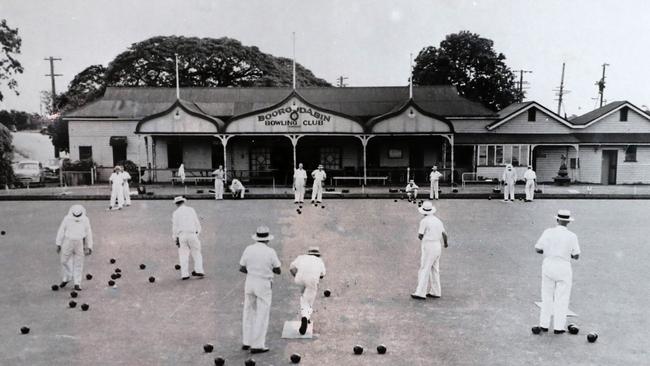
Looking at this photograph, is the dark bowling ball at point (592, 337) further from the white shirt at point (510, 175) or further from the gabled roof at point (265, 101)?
the gabled roof at point (265, 101)

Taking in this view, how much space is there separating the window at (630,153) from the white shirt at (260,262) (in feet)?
112

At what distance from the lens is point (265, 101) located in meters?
38.3

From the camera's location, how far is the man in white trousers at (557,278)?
27.5 feet

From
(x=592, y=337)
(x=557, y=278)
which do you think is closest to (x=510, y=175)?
(x=557, y=278)

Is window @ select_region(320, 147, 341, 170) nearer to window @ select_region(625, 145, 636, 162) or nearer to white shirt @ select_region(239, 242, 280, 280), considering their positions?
window @ select_region(625, 145, 636, 162)

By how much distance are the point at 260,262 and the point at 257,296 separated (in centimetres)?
48

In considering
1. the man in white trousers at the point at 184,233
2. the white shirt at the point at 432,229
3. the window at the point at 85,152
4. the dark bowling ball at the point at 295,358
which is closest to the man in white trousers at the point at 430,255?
the white shirt at the point at 432,229

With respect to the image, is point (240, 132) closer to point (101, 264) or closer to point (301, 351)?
point (101, 264)

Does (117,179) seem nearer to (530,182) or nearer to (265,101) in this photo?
(265,101)

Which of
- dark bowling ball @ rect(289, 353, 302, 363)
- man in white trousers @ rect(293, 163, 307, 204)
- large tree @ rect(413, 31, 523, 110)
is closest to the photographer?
dark bowling ball @ rect(289, 353, 302, 363)

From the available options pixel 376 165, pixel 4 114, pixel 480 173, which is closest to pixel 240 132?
pixel 376 165

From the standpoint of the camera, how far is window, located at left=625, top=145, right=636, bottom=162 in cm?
3531

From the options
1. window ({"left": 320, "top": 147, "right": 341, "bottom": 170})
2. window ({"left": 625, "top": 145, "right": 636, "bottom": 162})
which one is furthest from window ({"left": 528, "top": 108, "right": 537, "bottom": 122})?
window ({"left": 320, "top": 147, "right": 341, "bottom": 170})

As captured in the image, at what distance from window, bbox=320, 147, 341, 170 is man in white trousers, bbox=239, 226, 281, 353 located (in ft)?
90.9
